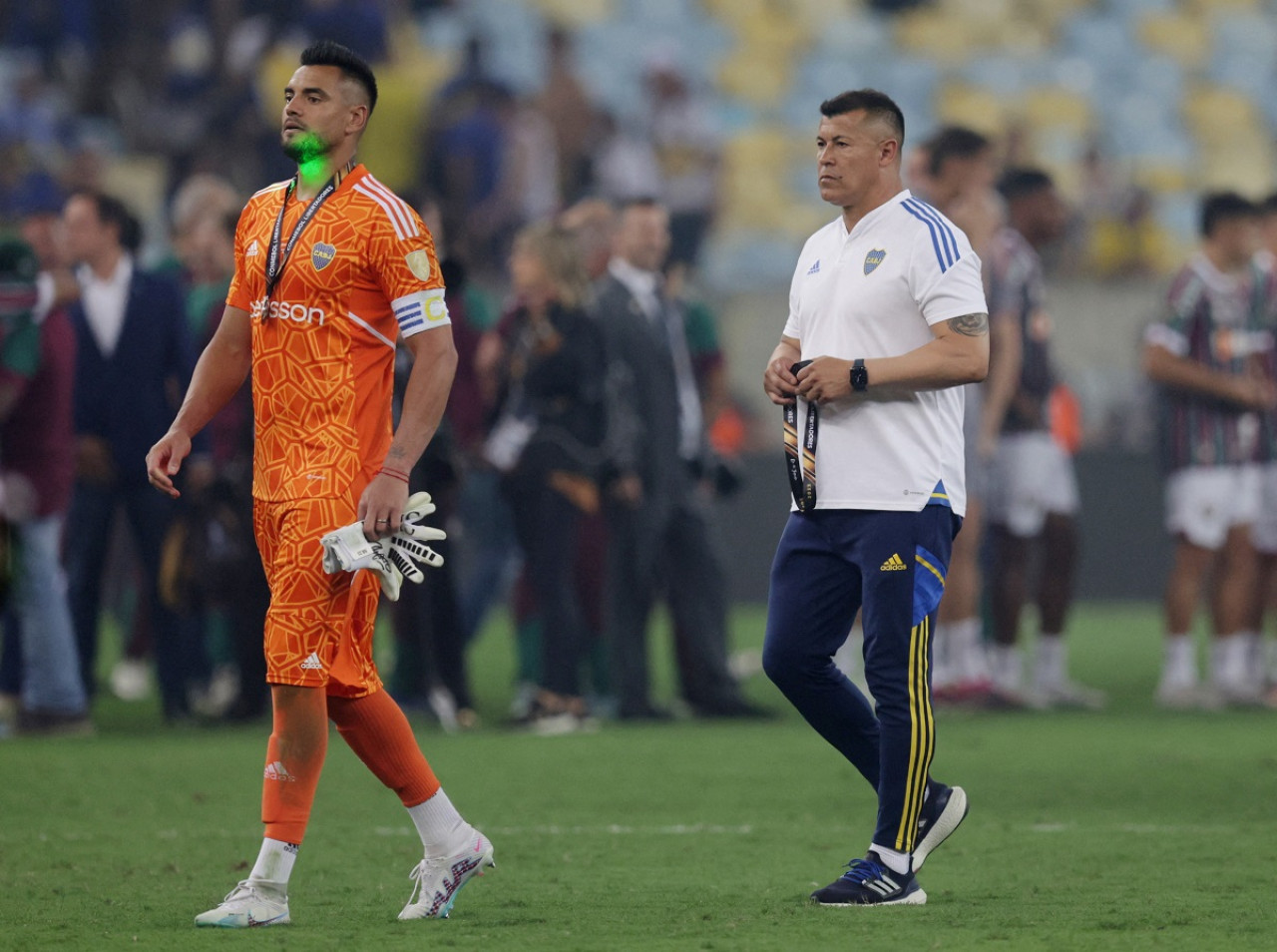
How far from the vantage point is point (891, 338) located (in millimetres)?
5453

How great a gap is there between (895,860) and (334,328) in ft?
6.54

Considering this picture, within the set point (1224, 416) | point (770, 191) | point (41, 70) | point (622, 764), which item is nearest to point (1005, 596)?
point (1224, 416)

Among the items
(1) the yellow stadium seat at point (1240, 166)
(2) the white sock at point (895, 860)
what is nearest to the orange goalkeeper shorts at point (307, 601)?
(2) the white sock at point (895, 860)

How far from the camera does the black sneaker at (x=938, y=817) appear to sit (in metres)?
5.44

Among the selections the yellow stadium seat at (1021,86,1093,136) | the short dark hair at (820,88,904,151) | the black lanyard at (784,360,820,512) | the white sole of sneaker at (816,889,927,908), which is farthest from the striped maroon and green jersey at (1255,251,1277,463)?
the yellow stadium seat at (1021,86,1093,136)

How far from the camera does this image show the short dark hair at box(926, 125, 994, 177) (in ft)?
33.3

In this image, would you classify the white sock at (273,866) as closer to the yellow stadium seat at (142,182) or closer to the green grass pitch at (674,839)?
the green grass pitch at (674,839)

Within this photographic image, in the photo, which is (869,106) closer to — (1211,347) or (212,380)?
(212,380)

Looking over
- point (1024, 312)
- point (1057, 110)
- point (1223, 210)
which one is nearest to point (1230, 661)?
point (1024, 312)

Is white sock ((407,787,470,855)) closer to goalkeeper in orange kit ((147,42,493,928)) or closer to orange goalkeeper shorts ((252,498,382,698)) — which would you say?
goalkeeper in orange kit ((147,42,493,928))


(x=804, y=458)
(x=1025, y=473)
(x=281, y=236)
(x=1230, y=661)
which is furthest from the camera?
(x=1230, y=661)

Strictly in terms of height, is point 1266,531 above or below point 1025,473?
below

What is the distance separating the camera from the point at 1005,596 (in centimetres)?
1099

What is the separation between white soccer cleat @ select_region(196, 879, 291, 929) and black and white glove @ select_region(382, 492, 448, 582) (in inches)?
33.8
